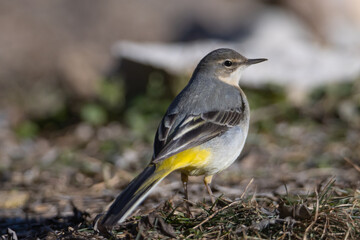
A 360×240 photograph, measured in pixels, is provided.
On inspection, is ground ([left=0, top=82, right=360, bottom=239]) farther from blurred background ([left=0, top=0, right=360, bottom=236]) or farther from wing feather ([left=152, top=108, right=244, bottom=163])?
wing feather ([left=152, top=108, right=244, bottom=163])

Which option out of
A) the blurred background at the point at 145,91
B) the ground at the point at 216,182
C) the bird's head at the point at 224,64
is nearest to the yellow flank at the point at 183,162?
the ground at the point at 216,182

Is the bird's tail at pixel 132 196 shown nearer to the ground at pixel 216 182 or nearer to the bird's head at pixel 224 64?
the ground at pixel 216 182

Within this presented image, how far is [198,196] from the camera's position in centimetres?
620

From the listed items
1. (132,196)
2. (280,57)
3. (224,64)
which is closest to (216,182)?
(224,64)

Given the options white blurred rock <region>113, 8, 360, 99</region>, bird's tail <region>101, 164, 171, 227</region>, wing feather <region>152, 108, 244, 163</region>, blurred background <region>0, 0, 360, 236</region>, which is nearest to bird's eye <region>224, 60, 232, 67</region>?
wing feather <region>152, 108, 244, 163</region>

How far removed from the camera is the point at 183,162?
4.98 meters

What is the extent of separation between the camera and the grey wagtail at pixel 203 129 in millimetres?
4727

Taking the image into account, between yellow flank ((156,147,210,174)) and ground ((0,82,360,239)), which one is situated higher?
yellow flank ((156,147,210,174))

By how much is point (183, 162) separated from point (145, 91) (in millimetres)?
6551

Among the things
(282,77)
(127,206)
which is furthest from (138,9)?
(127,206)

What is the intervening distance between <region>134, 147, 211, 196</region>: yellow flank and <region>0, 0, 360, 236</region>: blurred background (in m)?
0.95

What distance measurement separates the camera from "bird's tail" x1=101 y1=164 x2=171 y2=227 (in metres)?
3.98

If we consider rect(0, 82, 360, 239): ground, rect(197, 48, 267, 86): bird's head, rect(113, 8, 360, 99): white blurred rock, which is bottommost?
rect(0, 82, 360, 239): ground

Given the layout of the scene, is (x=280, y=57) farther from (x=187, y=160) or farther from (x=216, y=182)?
(x=187, y=160)
